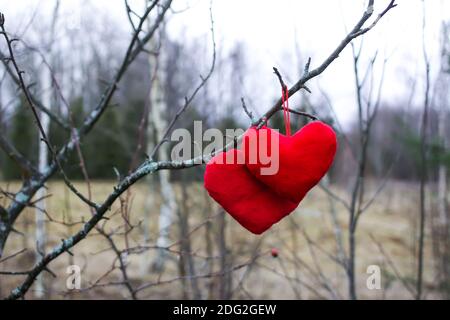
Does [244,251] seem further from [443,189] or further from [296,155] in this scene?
[443,189]

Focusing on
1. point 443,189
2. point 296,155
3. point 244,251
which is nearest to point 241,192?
point 296,155

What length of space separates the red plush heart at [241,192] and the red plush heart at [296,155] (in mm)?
44

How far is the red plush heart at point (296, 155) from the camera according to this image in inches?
42.7

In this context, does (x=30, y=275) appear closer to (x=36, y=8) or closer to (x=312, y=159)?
(x=312, y=159)

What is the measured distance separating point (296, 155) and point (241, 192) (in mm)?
170

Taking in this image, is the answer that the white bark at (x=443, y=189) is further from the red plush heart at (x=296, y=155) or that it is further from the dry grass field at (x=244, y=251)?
the red plush heart at (x=296, y=155)

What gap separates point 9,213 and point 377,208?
14.2 m

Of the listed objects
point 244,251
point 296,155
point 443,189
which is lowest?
point 244,251

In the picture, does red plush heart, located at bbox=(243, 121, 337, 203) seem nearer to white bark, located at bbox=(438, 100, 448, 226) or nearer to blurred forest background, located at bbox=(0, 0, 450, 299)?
blurred forest background, located at bbox=(0, 0, 450, 299)

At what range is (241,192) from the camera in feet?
3.73

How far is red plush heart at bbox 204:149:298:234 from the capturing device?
3.67ft

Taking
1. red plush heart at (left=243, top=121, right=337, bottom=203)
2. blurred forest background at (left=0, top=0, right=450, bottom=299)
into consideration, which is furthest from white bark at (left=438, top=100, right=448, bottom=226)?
red plush heart at (left=243, top=121, right=337, bottom=203)
